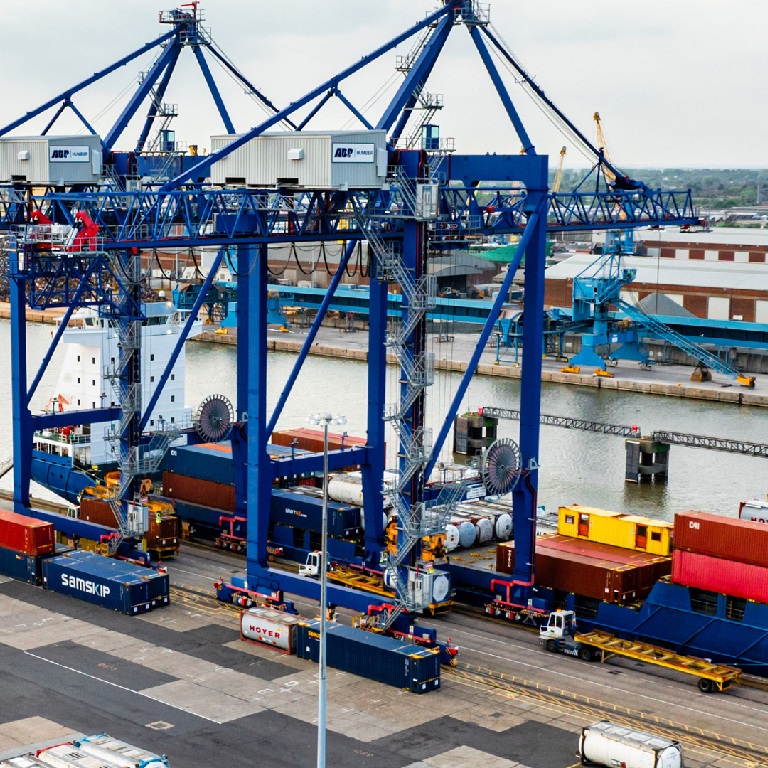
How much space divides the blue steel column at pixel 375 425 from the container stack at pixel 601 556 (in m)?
4.68

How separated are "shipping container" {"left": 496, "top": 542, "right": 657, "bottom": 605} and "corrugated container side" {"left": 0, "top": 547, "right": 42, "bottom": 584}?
14.6m

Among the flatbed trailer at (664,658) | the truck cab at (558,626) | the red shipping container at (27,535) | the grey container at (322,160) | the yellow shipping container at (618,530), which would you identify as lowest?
the flatbed trailer at (664,658)

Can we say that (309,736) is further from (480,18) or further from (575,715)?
(480,18)

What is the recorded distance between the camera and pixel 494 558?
153 feet

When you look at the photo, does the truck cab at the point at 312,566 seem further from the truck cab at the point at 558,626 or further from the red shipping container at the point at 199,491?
the truck cab at the point at 558,626

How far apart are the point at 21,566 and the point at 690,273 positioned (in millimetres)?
73178

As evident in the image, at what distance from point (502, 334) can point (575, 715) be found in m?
68.3

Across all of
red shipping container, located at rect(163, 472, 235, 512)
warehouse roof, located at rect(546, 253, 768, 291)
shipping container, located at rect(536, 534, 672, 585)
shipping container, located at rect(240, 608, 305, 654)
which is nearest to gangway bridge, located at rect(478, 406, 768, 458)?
red shipping container, located at rect(163, 472, 235, 512)

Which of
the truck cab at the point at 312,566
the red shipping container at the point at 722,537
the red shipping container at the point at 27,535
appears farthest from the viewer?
the red shipping container at the point at 27,535

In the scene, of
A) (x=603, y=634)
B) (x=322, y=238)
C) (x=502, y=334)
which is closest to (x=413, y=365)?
(x=322, y=238)

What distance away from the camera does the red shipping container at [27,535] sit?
4622cm

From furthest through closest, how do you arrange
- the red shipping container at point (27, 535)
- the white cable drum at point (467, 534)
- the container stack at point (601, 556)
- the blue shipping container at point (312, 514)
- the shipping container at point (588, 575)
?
the blue shipping container at point (312, 514)
the white cable drum at point (467, 534)
the red shipping container at point (27, 535)
the container stack at point (601, 556)
the shipping container at point (588, 575)

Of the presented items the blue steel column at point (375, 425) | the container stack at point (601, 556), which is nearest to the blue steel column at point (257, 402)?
the blue steel column at point (375, 425)

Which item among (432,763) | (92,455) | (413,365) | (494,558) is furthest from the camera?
(92,455)
